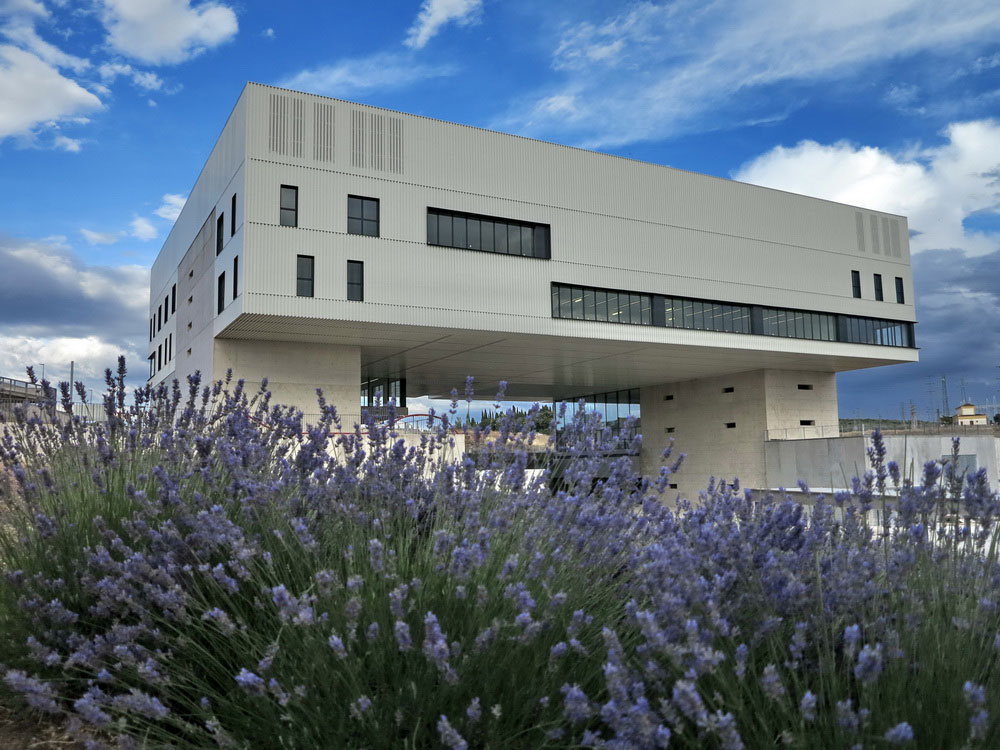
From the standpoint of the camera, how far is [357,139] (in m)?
22.9

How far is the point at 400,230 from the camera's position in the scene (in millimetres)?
23109

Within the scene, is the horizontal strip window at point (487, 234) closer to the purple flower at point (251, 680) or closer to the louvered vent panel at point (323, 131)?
the louvered vent panel at point (323, 131)

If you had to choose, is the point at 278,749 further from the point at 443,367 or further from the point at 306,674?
the point at 443,367

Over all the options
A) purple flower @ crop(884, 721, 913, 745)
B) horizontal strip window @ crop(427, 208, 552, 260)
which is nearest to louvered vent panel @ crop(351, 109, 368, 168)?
horizontal strip window @ crop(427, 208, 552, 260)

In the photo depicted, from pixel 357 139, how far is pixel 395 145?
3.89ft

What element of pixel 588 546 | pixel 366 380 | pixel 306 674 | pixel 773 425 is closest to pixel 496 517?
pixel 588 546

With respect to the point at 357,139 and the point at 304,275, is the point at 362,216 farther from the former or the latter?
the point at 304,275

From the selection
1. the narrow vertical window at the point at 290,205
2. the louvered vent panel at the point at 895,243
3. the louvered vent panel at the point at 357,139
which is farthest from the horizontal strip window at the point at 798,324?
the narrow vertical window at the point at 290,205

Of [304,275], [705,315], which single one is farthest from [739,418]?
[304,275]

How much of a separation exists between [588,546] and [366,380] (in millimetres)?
34419

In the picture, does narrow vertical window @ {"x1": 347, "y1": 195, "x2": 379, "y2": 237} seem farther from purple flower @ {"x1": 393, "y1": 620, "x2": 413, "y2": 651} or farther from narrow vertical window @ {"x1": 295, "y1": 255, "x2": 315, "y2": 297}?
purple flower @ {"x1": 393, "y1": 620, "x2": 413, "y2": 651}

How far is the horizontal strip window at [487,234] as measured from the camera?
23922 mm

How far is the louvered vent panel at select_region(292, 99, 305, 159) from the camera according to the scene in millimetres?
21922

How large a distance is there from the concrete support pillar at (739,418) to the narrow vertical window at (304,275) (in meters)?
17.4
